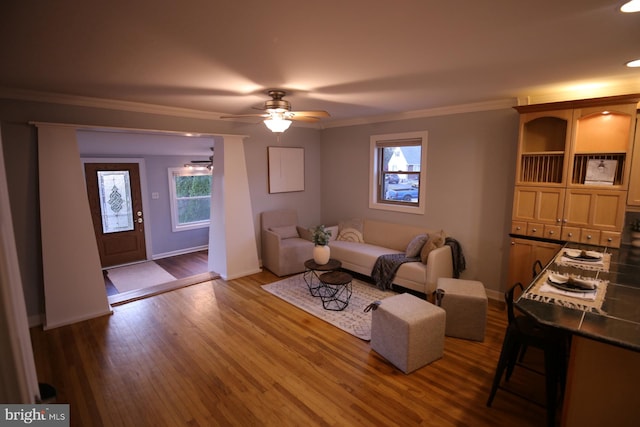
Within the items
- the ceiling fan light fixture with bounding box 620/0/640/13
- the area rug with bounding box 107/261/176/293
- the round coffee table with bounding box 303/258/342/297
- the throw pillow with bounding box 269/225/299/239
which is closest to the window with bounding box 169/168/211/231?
the area rug with bounding box 107/261/176/293

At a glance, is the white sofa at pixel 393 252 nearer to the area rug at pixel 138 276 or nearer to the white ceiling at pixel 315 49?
the white ceiling at pixel 315 49

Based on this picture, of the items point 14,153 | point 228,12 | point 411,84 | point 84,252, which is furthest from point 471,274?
point 14,153

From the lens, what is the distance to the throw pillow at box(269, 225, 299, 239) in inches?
212

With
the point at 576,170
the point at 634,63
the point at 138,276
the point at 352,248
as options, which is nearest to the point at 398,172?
the point at 352,248

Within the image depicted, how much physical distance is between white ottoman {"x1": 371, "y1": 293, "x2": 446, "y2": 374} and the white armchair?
2.30 metres

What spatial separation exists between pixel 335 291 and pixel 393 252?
106 cm

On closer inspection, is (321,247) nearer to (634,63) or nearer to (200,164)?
(634,63)

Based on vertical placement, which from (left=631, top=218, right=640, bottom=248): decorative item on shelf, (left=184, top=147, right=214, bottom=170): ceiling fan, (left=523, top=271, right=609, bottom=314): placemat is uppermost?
(left=184, top=147, right=214, bottom=170): ceiling fan

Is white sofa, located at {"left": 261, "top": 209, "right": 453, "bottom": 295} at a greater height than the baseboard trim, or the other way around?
white sofa, located at {"left": 261, "top": 209, "right": 453, "bottom": 295}

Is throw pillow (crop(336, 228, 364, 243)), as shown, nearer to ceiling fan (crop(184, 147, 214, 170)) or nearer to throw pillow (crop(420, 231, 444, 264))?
throw pillow (crop(420, 231, 444, 264))

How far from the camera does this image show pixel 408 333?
2.66 meters

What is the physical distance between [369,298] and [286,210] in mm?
2285

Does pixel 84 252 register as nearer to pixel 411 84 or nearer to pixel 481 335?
pixel 411 84

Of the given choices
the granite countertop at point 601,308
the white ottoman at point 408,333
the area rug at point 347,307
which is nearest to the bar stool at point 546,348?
the granite countertop at point 601,308
